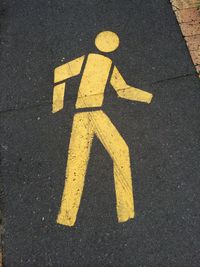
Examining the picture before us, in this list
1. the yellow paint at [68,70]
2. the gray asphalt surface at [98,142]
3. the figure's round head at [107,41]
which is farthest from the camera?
the figure's round head at [107,41]

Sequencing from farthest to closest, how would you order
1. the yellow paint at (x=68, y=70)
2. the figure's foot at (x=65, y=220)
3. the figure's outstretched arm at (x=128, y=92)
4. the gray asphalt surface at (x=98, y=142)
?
1. the yellow paint at (x=68, y=70)
2. the figure's outstretched arm at (x=128, y=92)
3. the figure's foot at (x=65, y=220)
4. the gray asphalt surface at (x=98, y=142)

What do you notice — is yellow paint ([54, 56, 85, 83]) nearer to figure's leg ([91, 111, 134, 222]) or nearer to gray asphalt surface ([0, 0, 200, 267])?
gray asphalt surface ([0, 0, 200, 267])

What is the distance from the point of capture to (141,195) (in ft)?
11.2

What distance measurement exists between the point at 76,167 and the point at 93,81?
3.33 ft

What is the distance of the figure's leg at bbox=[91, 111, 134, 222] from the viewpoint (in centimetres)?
338

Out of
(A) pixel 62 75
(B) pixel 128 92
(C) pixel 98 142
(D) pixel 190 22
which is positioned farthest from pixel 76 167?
(D) pixel 190 22

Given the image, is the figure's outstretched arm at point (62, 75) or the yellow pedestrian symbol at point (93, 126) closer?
A: the yellow pedestrian symbol at point (93, 126)

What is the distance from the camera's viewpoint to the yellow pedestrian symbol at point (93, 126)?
3.43 m

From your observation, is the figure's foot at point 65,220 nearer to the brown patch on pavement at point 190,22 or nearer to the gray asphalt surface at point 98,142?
the gray asphalt surface at point 98,142

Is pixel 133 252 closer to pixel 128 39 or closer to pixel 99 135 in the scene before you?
pixel 99 135

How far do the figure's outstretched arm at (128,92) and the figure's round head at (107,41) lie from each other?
49 cm

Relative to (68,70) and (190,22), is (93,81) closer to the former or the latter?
(68,70)

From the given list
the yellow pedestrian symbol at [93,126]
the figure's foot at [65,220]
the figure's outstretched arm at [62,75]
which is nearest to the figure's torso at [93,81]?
A: the yellow pedestrian symbol at [93,126]

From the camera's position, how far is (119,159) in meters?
3.62
